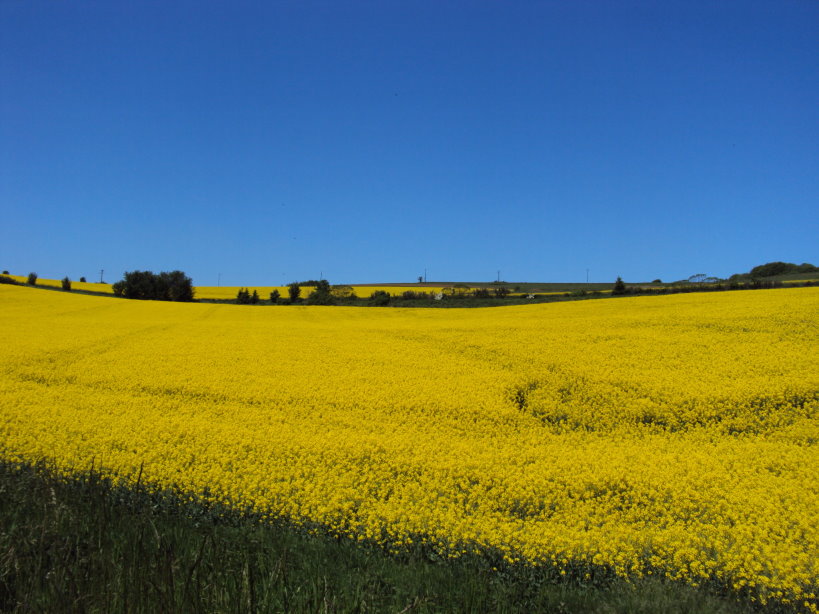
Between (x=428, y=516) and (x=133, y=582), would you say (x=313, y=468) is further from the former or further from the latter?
(x=133, y=582)

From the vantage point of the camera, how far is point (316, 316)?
1033 inches

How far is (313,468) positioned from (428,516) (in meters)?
2.03

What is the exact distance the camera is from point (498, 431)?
916 cm

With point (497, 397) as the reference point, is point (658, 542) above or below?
below

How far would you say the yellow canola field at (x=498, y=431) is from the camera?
5.96 meters

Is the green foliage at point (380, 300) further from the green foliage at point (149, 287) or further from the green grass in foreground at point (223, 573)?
the green grass in foreground at point (223, 573)

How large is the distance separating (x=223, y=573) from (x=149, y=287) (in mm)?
45786

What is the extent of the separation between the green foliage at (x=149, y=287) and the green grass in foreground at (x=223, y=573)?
41.5m

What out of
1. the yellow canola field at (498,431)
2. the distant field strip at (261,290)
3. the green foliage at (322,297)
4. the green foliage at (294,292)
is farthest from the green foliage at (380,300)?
the yellow canola field at (498,431)

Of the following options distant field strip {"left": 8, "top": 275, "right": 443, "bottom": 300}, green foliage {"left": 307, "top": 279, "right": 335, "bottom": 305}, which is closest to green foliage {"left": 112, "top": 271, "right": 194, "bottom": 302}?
distant field strip {"left": 8, "top": 275, "right": 443, "bottom": 300}

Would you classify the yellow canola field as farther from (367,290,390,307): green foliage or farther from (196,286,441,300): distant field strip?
(196,286,441,300): distant field strip

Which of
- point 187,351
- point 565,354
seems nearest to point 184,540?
point 565,354

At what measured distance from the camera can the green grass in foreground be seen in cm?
257

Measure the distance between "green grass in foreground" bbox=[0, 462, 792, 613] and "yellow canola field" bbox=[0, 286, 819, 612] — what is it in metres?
0.41
